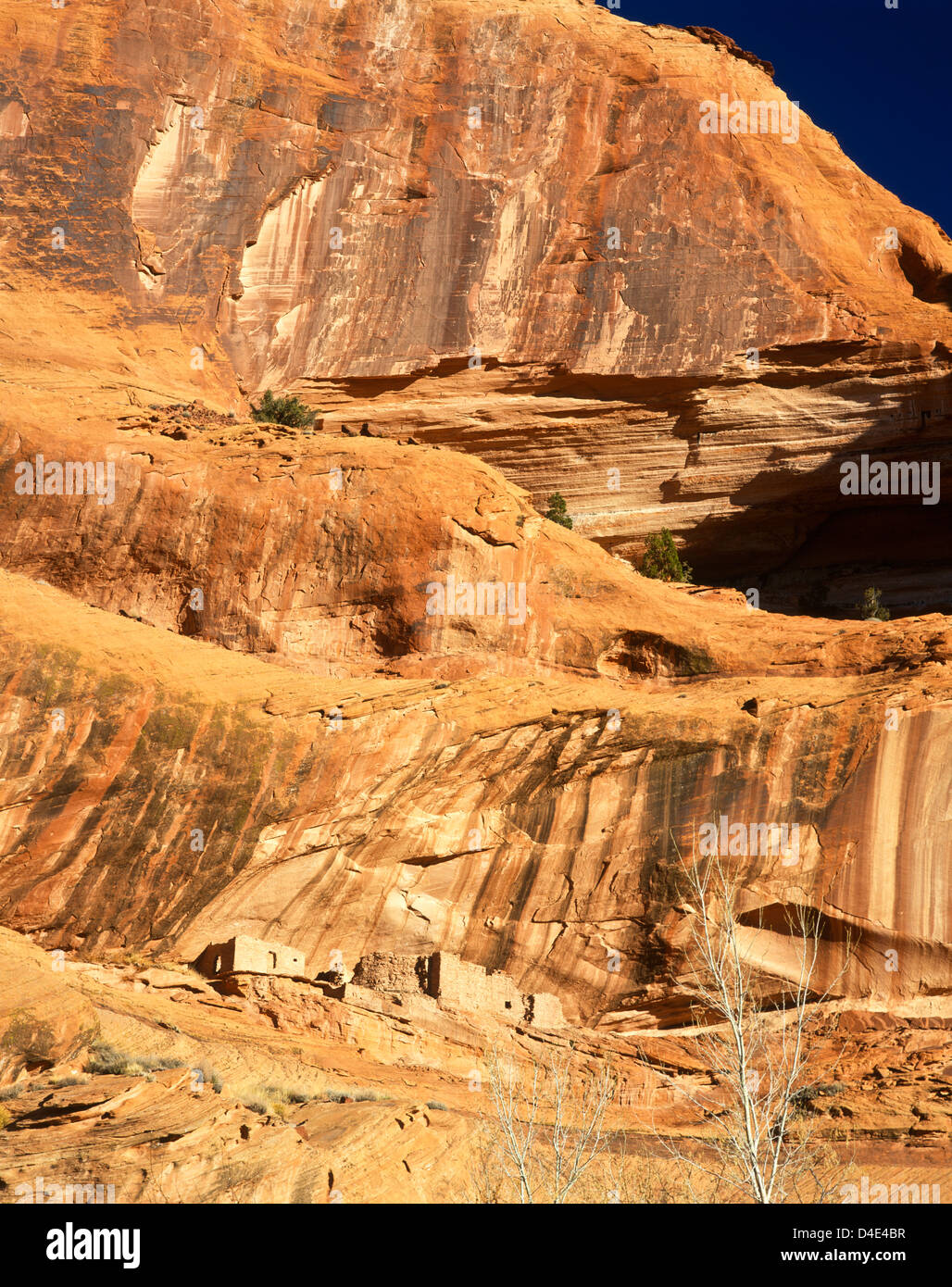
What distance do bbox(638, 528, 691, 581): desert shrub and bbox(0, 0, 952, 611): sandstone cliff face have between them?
413 cm

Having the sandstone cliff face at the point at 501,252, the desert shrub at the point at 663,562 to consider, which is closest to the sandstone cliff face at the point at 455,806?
the desert shrub at the point at 663,562

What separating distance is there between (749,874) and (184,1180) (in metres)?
14.0

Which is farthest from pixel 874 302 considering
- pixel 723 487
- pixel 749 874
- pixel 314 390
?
pixel 749 874

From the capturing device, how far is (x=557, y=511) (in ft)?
135

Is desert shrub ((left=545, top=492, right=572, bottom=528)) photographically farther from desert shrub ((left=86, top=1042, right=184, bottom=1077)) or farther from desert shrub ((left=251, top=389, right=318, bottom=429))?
desert shrub ((left=86, top=1042, right=184, bottom=1077))

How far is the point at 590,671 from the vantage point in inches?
1121

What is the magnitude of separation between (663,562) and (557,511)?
4.05 meters

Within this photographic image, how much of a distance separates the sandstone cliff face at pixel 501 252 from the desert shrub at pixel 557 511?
6.89 feet

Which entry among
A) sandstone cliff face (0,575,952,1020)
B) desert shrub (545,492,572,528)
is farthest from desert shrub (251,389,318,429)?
sandstone cliff face (0,575,952,1020)

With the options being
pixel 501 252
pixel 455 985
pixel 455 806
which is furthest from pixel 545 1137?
pixel 501 252

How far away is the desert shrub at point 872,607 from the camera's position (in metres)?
39.4

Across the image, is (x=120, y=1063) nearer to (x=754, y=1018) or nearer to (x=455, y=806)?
(x=455, y=806)

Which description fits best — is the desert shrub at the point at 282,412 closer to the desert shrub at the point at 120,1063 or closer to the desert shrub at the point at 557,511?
the desert shrub at the point at 557,511

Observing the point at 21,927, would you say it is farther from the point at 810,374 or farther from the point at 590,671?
the point at 810,374
